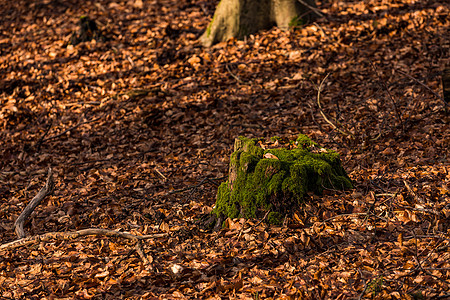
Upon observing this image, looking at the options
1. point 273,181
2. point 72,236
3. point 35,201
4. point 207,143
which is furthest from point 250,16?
point 72,236

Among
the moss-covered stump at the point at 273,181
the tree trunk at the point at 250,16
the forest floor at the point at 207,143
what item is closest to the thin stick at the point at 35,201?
the forest floor at the point at 207,143

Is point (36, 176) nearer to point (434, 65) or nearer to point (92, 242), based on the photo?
point (92, 242)

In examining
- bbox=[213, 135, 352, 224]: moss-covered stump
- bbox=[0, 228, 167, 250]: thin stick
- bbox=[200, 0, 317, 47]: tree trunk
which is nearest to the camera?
bbox=[213, 135, 352, 224]: moss-covered stump

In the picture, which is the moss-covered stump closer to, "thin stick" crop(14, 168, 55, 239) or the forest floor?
the forest floor

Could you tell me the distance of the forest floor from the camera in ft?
13.6

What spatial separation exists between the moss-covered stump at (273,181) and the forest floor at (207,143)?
16cm

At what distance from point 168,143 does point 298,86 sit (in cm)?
279

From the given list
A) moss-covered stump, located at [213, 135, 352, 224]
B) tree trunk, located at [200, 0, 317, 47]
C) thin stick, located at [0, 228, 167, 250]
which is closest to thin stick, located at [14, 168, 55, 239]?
thin stick, located at [0, 228, 167, 250]

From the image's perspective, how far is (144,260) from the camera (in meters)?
4.48

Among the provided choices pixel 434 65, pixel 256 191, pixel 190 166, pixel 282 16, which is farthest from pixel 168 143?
pixel 434 65

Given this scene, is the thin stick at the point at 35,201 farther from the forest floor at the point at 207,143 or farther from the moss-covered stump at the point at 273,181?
the moss-covered stump at the point at 273,181

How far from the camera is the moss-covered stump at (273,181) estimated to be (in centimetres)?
466

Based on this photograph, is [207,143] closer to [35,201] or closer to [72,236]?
[35,201]

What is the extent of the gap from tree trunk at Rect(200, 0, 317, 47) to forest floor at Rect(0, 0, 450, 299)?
11.5 inches
